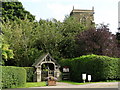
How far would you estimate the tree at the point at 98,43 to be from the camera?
31953 mm

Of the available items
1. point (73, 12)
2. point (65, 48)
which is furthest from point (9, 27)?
point (73, 12)

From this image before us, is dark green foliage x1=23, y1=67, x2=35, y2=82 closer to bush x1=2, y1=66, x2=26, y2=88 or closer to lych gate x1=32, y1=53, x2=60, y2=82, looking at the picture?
lych gate x1=32, y1=53, x2=60, y2=82

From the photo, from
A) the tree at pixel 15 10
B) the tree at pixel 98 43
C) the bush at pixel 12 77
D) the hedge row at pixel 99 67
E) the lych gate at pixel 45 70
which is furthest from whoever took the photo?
the tree at pixel 15 10

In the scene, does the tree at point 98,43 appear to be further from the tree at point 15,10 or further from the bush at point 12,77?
the tree at point 15,10

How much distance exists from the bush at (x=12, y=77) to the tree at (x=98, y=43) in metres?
11.3

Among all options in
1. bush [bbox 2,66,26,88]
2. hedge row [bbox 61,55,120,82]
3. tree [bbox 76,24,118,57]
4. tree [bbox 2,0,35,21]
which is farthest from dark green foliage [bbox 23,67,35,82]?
tree [bbox 2,0,35,21]

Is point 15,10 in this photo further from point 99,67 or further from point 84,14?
point 99,67

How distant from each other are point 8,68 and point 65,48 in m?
15.4

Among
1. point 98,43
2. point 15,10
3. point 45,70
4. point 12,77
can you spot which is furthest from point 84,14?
point 12,77

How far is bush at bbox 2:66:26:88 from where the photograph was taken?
850 inches

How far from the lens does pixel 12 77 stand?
22.5 metres

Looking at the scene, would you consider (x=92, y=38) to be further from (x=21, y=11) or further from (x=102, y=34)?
(x=21, y=11)

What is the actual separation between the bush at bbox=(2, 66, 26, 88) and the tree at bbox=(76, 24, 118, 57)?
11.3 metres

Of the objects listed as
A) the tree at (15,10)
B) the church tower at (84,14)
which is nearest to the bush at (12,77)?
the tree at (15,10)
